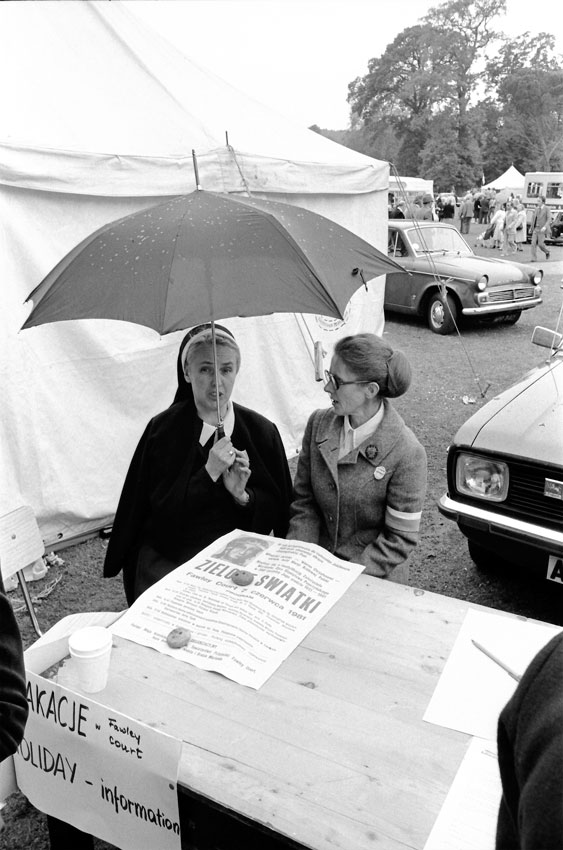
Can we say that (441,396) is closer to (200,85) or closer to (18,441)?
(200,85)

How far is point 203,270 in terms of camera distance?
1941 mm

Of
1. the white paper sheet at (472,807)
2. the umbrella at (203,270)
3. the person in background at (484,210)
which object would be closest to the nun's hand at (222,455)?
the umbrella at (203,270)

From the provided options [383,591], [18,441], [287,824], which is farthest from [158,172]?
[287,824]

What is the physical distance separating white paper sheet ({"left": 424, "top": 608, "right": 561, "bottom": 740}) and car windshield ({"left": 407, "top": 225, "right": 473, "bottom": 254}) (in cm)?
945

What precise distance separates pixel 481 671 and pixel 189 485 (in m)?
1.33

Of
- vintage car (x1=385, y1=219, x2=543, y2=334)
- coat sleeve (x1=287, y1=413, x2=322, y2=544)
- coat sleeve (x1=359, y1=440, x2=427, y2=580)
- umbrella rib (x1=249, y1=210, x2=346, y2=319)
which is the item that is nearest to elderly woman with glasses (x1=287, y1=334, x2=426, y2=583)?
coat sleeve (x1=359, y1=440, x2=427, y2=580)

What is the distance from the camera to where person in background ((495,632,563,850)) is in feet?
1.69

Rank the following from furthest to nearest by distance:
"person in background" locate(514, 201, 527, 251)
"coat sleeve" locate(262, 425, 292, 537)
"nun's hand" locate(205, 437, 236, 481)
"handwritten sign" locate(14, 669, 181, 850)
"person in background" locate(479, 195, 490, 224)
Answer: "person in background" locate(479, 195, 490, 224) < "person in background" locate(514, 201, 527, 251) < "coat sleeve" locate(262, 425, 292, 537) < "nun's hand" locate(205, 437, 236, 481) < "handwritten sign" locate(14, 669, 181, 850)

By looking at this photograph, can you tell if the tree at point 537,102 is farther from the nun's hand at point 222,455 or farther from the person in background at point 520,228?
the person in background at point 520,228

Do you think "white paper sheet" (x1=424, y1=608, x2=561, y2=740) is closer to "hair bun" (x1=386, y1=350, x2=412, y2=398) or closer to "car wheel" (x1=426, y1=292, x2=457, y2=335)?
"hair bun" (x1=386, y1=350, x2=412, y2=398)

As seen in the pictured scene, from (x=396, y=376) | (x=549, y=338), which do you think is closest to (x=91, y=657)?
(x=396, y=376)

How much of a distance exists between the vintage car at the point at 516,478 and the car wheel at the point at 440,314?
6.95m

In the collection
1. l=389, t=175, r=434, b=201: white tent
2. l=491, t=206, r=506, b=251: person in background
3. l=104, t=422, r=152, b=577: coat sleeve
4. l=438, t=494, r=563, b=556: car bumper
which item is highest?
l=389, t=175, r=434, b=201: white tent

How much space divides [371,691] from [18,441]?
8.91ft
